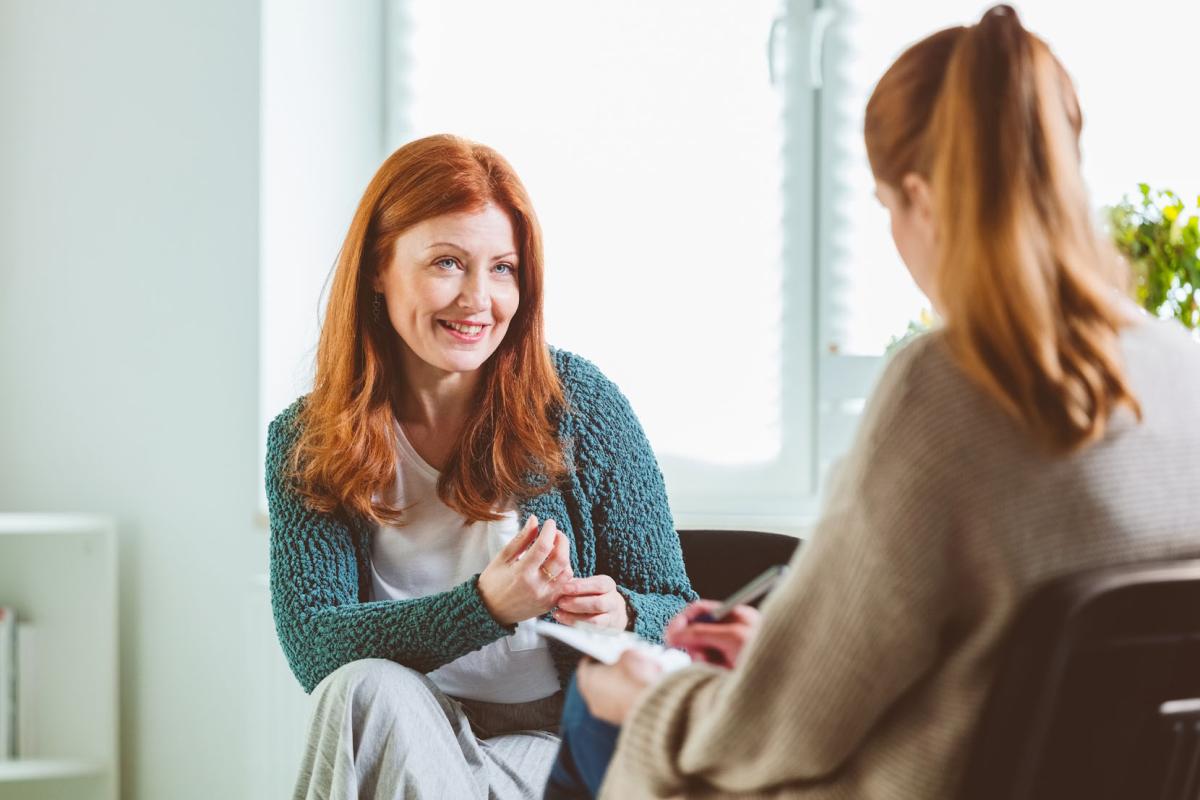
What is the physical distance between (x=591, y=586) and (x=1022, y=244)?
0.85 m

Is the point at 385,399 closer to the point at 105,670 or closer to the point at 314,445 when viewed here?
the point at 314,445

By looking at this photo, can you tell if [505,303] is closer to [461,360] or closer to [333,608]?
[461,360]

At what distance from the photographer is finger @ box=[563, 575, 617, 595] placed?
155cm

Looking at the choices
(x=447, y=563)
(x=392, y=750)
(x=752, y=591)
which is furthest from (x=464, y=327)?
(x=752, y=591)

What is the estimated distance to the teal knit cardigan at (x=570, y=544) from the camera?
162 cm

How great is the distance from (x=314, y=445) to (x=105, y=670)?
1104 mm

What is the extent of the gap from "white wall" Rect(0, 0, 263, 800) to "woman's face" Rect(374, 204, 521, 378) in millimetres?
937

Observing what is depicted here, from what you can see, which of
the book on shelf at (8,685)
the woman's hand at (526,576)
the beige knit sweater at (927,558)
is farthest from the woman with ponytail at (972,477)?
the book on shelf at (8,685)

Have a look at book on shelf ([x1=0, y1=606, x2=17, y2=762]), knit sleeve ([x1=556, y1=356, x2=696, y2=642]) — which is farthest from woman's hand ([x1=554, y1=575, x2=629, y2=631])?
book on shelf ([x1=0, y1=606, x2=17, y2=762])

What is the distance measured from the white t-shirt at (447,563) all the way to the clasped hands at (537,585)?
0.47ft

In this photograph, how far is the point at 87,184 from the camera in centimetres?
268

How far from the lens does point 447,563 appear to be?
174 cm

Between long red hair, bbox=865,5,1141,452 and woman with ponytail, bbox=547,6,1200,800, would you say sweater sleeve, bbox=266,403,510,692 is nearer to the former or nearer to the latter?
woman with ponytail, bbox=547,6,1200,800

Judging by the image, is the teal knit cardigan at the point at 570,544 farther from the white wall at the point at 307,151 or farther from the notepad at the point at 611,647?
the white wall at the point at 307,151
